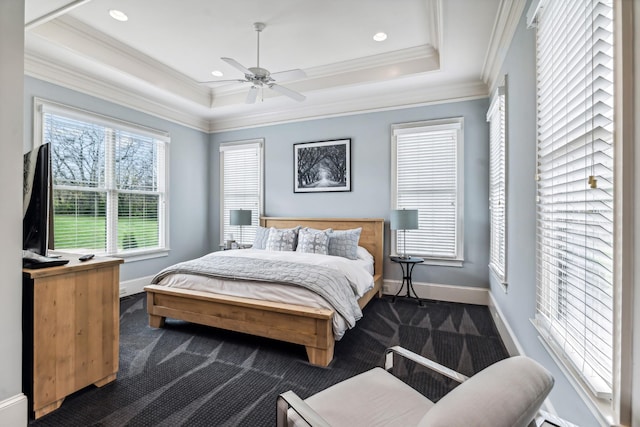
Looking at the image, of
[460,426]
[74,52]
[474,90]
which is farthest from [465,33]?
[74,52]

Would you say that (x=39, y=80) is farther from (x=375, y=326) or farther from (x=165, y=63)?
(x=375, y=326)

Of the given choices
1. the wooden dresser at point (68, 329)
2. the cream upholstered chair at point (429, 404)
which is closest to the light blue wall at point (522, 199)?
the cream upholstered chair at point (429, 404)

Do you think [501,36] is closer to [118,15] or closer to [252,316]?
[252,316]

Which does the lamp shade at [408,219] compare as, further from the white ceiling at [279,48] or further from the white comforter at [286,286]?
the white ceiling at [279,48]

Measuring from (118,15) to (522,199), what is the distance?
399 centimetres

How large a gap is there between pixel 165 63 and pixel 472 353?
15.9 ft

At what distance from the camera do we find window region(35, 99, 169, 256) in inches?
145

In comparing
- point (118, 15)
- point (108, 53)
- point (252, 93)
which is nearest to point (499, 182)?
point (252, 93)

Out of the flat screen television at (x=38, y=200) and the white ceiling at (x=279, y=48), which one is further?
the white ceiling at (x=279, y=48)

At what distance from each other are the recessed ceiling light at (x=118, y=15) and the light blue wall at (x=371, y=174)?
101 inches

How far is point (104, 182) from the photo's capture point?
13.7 feet

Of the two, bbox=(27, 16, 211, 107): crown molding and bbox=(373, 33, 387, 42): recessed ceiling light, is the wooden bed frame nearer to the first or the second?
bbox=(27, 16, 211, 107): crown molding

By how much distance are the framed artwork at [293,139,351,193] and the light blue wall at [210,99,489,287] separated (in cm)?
9

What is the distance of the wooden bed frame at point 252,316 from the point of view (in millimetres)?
2502
